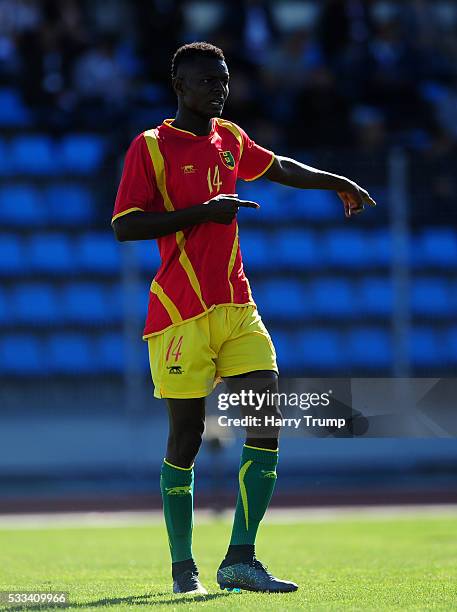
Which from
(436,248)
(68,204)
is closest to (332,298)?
(436,248)

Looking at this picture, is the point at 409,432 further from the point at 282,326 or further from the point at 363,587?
the point at 282,326

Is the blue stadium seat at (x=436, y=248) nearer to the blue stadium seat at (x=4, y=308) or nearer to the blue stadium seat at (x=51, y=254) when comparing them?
the blue stadium seat at (x=51, y=254)

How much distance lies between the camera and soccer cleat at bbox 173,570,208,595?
17.4 ft

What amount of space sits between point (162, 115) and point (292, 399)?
9.31 m

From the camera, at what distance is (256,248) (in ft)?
41.7

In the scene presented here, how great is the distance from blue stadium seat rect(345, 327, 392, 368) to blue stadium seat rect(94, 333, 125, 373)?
211 centimetres

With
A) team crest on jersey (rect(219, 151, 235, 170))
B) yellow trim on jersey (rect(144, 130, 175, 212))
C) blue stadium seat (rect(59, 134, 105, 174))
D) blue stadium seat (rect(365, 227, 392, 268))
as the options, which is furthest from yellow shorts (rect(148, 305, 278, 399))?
blue stadium seat (rect(59, 134, 105, 174))

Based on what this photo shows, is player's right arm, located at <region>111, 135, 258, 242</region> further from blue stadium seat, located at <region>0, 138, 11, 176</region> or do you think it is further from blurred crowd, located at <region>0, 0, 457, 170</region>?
blurred crowd, located at <region>0, 0, 457, 170</region>

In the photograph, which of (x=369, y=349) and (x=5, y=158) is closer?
(x=369, y=349)

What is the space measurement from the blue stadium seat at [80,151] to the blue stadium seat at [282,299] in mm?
2055

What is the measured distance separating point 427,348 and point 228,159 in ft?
23.9

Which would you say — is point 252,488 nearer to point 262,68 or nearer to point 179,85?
point 179,85

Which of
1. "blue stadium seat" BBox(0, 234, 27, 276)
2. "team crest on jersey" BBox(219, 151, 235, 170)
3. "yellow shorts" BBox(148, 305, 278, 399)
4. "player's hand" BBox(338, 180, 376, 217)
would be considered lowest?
"yellow shorts" BBox(148, 305, 278, 399)

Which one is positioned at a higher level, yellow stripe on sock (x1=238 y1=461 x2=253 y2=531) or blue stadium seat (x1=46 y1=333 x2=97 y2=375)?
blue stadium seat (x1=46 y1=333 x2=97 y2=375)
